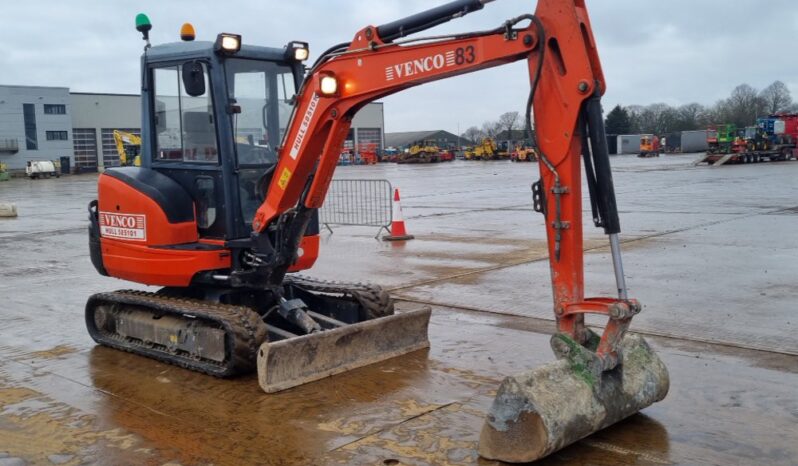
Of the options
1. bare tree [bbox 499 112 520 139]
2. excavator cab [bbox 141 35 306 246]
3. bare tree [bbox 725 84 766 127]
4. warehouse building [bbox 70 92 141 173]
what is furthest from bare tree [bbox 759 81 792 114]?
excavator cab [bbox 141 35 306 246]

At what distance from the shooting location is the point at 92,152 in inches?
2958

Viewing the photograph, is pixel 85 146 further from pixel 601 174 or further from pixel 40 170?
pixel 601 174

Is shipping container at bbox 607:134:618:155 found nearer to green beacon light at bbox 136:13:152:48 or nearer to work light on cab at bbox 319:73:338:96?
green beacon light at bbox 136:13:152:48

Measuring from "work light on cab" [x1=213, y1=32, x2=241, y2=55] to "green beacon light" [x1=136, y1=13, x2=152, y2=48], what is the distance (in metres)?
1.20

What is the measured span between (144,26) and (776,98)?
93.5 metres

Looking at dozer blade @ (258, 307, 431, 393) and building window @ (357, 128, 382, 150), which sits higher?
building window @ (357, 128, 382, 150)

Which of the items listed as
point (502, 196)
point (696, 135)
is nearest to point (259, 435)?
point (502, 196)

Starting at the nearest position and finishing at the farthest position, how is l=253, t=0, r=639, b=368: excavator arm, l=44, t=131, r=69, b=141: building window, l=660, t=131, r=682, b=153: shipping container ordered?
l=253, t=0, r=639, b=368: excavator arm, l=660, t=131, r=682, b=153: shipping container, l=44, t=131, r=69, b=141: building window

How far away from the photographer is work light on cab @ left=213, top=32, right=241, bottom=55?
647 cm

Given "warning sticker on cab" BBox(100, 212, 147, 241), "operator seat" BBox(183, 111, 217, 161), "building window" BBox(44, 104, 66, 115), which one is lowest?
"warning sticker on cab" BBox(100, 212, 147, 241)

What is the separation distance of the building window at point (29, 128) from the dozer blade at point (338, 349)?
237 ft

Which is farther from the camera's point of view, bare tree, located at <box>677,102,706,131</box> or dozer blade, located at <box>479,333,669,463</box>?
bare tree, located at <box>677,102,706,131</box>

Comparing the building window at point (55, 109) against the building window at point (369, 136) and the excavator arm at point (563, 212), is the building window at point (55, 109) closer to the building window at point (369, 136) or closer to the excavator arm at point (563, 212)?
the building window at point (369, 136)

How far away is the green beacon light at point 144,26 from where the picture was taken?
7340 millimetres
